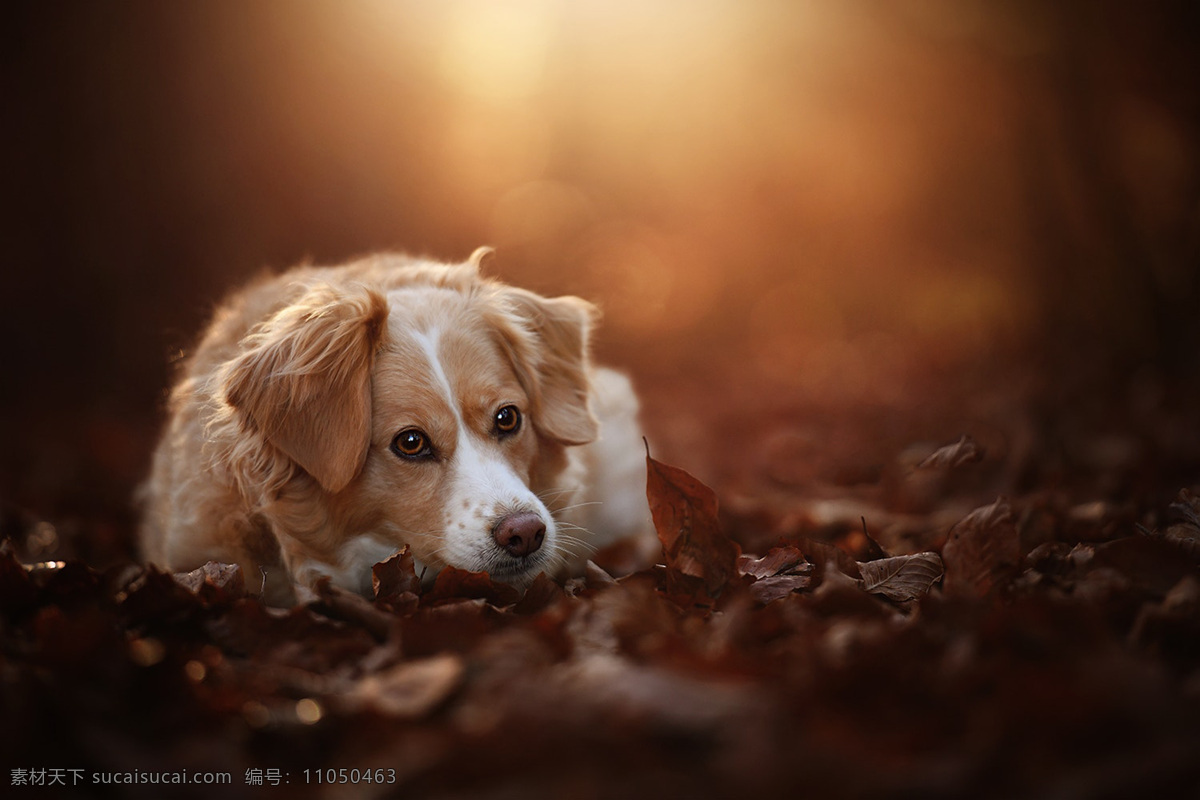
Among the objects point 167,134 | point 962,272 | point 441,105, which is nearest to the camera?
point 167,134

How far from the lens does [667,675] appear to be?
4.63 ft

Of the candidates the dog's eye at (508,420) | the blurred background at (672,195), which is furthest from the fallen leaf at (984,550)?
the blurred background at (672,195)

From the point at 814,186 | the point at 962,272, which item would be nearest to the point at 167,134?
the point at 962,272

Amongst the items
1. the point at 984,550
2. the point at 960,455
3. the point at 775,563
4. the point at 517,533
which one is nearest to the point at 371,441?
the point at 517,533

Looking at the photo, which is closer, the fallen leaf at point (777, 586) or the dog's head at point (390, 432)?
the fallen leaf at point (777, 586)

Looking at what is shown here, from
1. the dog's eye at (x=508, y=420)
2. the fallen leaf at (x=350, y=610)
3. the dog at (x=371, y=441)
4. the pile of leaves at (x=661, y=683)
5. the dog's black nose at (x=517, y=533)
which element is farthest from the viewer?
the dog's eye at (x=508, y=420)

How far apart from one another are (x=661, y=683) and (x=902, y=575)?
1133 mm

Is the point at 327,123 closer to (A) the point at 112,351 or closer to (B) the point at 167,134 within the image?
(B) the point at 167,134

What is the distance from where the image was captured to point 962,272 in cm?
1279

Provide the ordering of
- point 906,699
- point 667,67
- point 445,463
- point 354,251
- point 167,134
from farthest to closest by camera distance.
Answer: point 667,67 < point 354,251 < point 167,134 < point 445,463 < point 906,699

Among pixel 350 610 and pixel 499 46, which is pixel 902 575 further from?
pixel 499 46

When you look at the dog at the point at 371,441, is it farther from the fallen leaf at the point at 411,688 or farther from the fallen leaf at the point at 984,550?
the fallen leaf at the point at 984,550

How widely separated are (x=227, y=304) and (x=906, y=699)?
10.4ft

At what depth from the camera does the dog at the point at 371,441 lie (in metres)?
2.71
